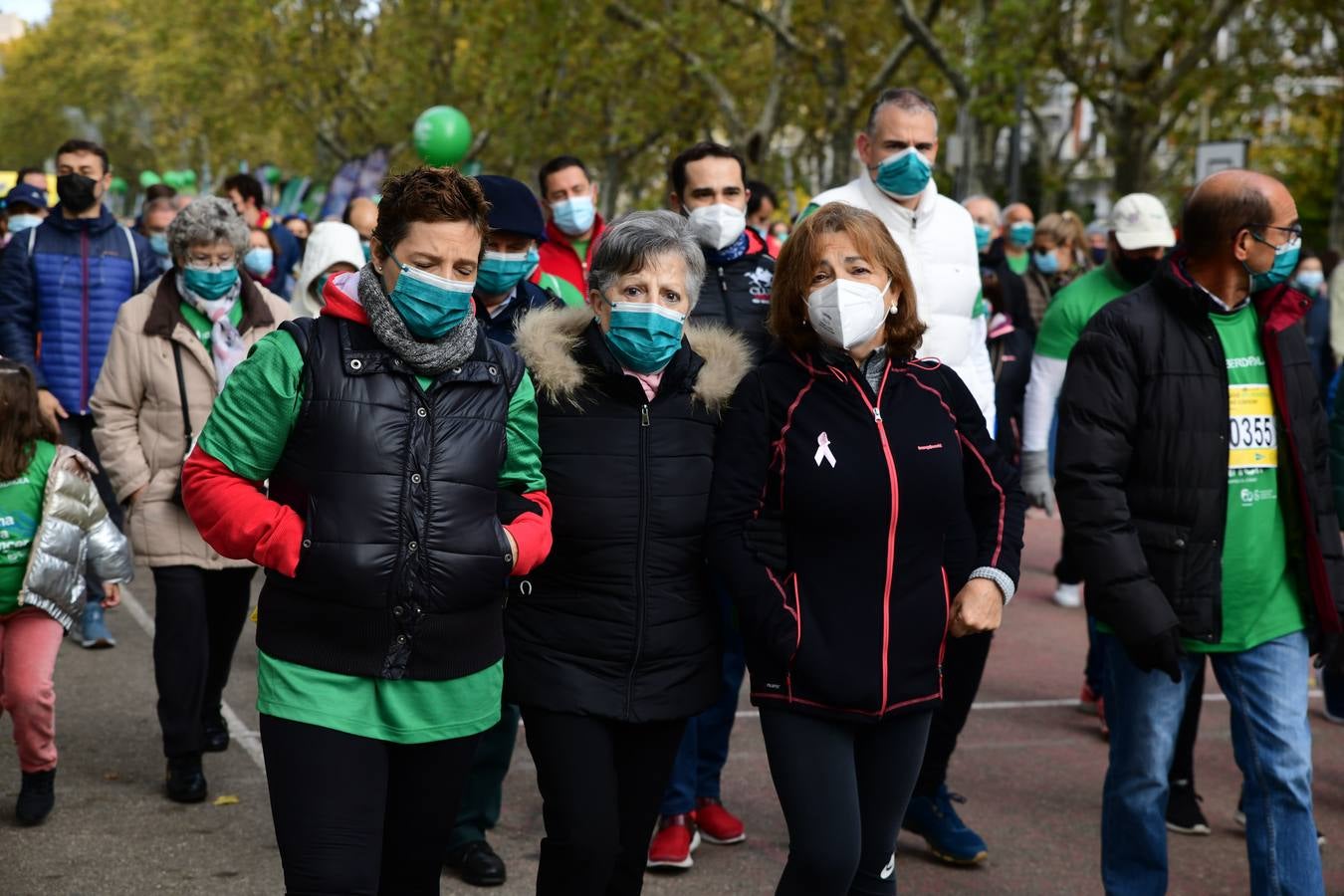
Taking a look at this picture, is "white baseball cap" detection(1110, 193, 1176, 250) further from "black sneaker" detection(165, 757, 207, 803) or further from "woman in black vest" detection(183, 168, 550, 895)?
"black sneaker" detection(165, 757, 207, 803)

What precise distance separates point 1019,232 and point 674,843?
715 cm

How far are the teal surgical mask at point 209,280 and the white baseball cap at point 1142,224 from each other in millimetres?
3221

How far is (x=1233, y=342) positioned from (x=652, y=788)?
6.05 ft

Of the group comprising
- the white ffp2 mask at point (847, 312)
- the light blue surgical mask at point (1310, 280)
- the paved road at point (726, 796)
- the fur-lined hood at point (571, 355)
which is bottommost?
the paved road at point (726, 796)

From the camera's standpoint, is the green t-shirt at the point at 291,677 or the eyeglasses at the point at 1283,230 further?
the eyeglasses at the point at 1283,230

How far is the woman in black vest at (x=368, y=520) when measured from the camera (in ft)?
→ 11.4

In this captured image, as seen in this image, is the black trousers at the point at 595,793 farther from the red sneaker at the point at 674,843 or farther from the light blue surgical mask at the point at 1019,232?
the light blue surgical mask at the point at 1019,232

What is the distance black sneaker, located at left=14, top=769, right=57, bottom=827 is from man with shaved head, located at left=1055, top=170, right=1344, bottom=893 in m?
3.35

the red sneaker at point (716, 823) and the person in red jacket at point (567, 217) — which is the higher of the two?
the person in red jacket at point (567, 217)

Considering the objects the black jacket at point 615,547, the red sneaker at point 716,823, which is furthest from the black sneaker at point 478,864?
the black jacket at point 615,547

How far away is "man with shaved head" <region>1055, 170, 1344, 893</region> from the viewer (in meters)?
4.26

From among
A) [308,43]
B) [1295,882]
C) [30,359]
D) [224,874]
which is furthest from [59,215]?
[308,43]

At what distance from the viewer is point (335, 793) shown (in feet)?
11.5

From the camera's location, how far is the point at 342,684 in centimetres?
353
